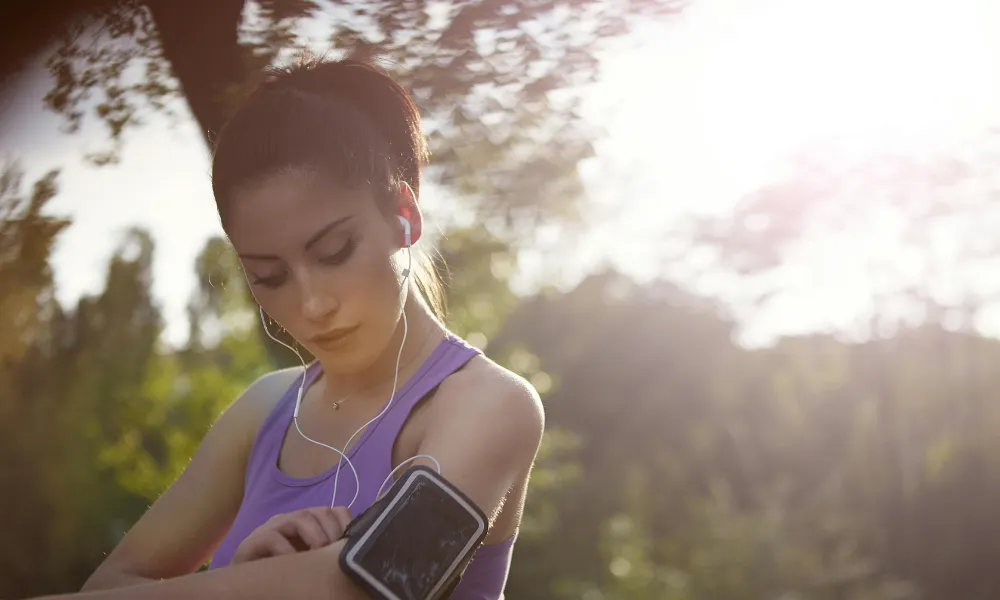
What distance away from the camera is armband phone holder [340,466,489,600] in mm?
1081

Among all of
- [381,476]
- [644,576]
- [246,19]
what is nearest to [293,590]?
[381,476]

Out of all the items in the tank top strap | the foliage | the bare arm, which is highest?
the bare arm

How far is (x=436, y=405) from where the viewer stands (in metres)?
1.39

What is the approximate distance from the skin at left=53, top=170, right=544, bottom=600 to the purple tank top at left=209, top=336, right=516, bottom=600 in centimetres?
2

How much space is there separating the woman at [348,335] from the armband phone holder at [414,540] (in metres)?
0.08

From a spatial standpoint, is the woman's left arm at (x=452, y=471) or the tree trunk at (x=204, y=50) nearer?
the woman's left arm at (x=452, y=471)

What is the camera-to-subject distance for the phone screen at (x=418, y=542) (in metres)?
1.08

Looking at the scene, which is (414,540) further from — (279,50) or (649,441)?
(649,441)

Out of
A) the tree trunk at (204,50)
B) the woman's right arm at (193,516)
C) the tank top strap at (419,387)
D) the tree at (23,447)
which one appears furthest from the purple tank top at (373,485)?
the tree at (23,447)

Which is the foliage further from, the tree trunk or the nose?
the nose

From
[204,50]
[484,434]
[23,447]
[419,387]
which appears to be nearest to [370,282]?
[419,387]

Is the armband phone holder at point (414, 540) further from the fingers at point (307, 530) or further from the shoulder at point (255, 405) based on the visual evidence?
the shoulder at point (255, 405)

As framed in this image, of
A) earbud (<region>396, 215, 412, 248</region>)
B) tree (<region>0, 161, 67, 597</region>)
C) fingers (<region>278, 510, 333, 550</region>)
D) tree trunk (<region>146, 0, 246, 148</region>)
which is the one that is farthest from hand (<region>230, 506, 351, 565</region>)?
tree (<region>0, 161, 67, 597</region>)

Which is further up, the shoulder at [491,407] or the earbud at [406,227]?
the earbud at [406,227]
